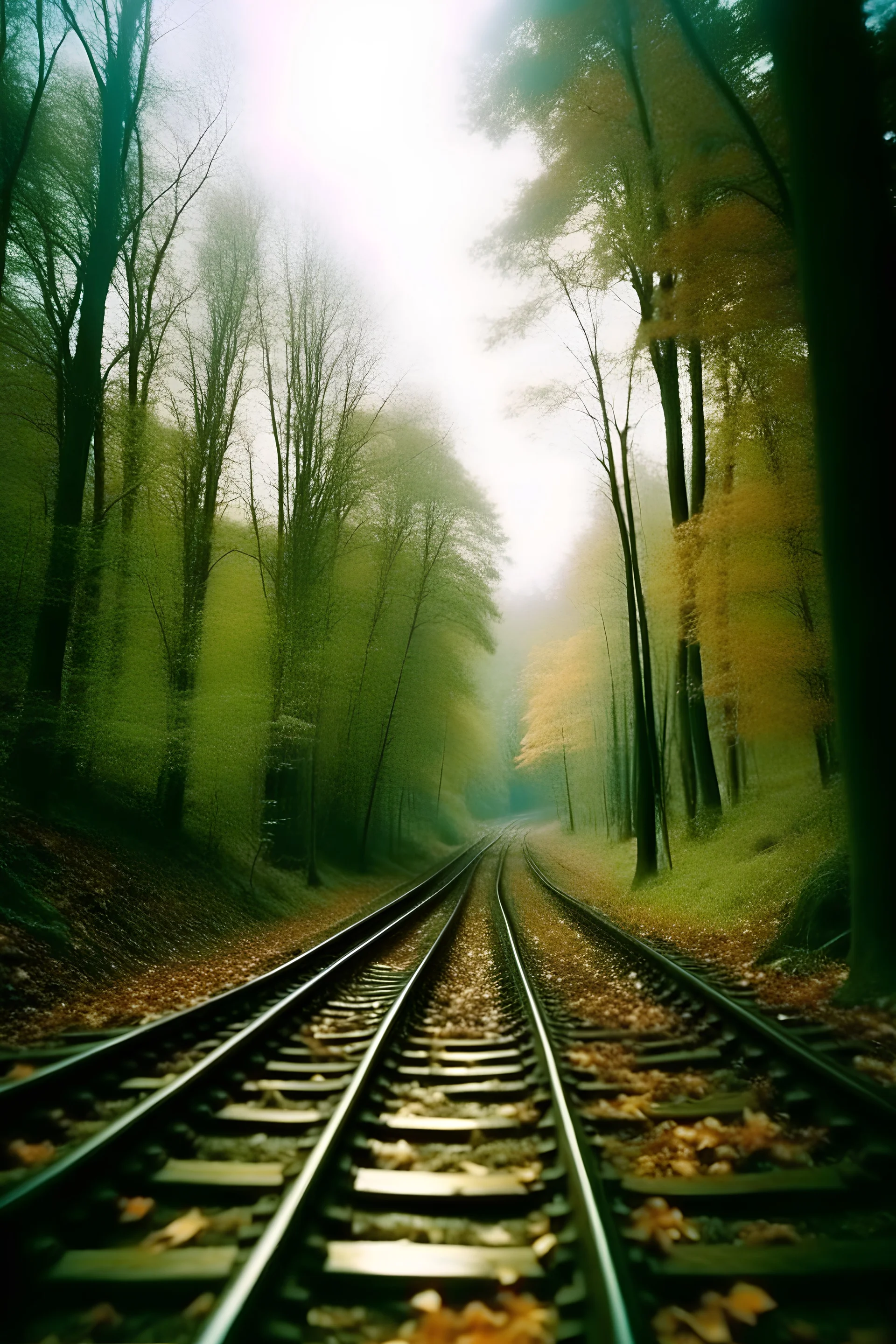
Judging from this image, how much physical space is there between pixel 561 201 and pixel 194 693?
1015cm

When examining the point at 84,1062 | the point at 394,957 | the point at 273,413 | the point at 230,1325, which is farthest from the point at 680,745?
the point at 230,1325

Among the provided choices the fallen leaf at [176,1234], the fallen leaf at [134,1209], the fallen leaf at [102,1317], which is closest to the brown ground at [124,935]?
the fallen leaf at [134,1209]

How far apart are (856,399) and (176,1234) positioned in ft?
18.6

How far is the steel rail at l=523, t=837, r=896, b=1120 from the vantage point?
2682mm

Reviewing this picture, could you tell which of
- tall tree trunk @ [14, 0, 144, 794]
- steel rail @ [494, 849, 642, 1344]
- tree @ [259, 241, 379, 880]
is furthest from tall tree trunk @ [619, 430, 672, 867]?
steel rail @ [494, 849, 642, 1344]

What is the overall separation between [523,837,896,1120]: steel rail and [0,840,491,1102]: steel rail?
11.6 ft

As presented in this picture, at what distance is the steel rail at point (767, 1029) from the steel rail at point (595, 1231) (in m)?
1.19

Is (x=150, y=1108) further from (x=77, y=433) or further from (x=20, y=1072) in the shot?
(x=77, y=433)

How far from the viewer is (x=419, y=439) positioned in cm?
1741

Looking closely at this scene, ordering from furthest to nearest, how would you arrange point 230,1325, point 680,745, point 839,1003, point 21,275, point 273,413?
point 680,745
point 273,413
point 21,275
point 839,1003
point 230,1325

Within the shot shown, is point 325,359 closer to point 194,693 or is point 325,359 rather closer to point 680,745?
point 194,693

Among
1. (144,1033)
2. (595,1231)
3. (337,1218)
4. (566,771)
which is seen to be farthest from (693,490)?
(566,771)

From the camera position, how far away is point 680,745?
50.6 ft

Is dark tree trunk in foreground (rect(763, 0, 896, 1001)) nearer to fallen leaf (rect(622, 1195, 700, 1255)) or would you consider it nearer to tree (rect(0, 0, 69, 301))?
fallen leaf (rect(622, 1195, 700, 1255))
